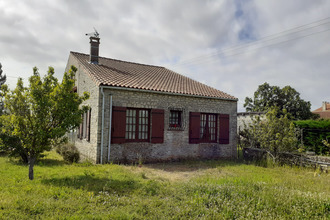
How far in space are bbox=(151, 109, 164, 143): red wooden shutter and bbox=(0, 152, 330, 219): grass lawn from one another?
315cm

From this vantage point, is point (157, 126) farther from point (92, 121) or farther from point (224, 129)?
point (224, 129)

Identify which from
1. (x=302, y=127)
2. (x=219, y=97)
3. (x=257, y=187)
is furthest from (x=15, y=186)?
(x=302, y=127)

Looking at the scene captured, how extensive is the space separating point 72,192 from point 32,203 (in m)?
0.97

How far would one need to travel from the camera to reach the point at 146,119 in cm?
1078

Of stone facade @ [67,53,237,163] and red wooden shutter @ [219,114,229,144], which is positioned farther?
red wooden shutter @ [219,114,229,144]

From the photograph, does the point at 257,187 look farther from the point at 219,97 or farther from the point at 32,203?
the point at 219,97

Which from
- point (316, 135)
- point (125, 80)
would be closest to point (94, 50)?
point (125, 80)

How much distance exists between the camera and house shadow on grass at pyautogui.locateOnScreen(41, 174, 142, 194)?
6.02m

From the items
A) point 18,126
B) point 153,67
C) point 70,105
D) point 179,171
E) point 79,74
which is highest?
point 153,67

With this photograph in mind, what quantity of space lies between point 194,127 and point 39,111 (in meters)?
7.27

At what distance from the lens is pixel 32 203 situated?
4.80 m

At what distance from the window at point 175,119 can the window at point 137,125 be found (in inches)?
54.4

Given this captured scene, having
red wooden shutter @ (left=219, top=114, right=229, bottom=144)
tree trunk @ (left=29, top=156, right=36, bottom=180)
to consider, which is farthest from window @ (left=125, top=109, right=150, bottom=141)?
red wooden shutter @ (left=219, top=114, right=229, bottom=144)

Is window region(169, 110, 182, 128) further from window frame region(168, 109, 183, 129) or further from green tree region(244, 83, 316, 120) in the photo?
green tree region(244, 83, 316, 120)
